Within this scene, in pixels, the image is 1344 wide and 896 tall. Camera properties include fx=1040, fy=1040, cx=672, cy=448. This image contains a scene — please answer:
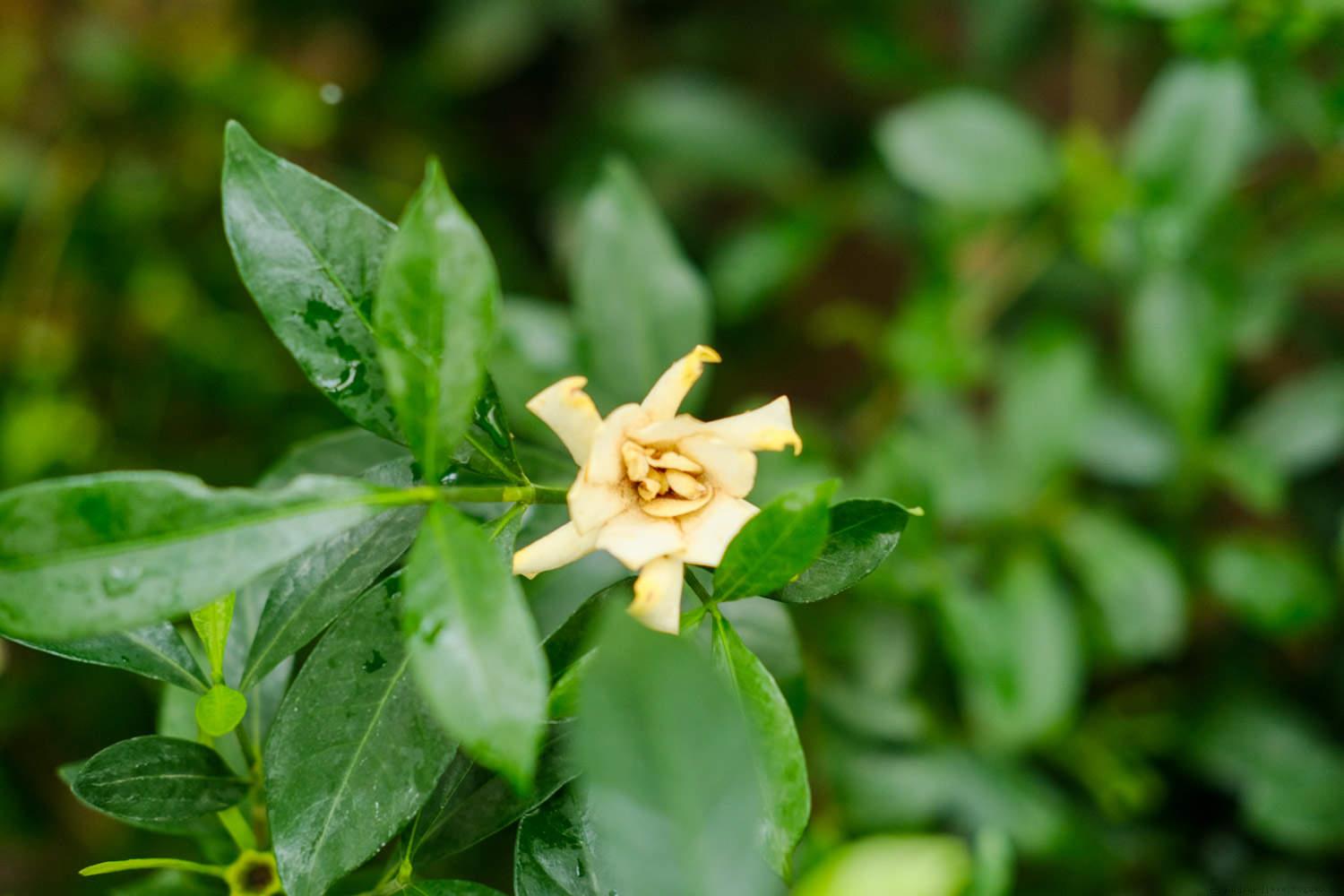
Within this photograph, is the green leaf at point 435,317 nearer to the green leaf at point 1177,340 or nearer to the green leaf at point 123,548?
the green leaf at point 123,548

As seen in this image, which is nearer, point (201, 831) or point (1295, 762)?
point (201, 831)

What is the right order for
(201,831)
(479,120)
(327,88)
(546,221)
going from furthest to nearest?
(479,120), (546,221), (327,88), (201,831)

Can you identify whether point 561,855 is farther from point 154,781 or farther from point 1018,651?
point 1018,651

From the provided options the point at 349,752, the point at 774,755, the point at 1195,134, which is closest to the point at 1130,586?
the point at 1195,134

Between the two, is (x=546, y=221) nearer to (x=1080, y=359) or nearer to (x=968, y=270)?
(x=968, y=270)

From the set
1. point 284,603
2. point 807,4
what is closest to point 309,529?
point 284,603

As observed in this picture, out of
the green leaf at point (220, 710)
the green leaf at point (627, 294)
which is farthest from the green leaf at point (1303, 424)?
the green leaf at point (220, 710)
